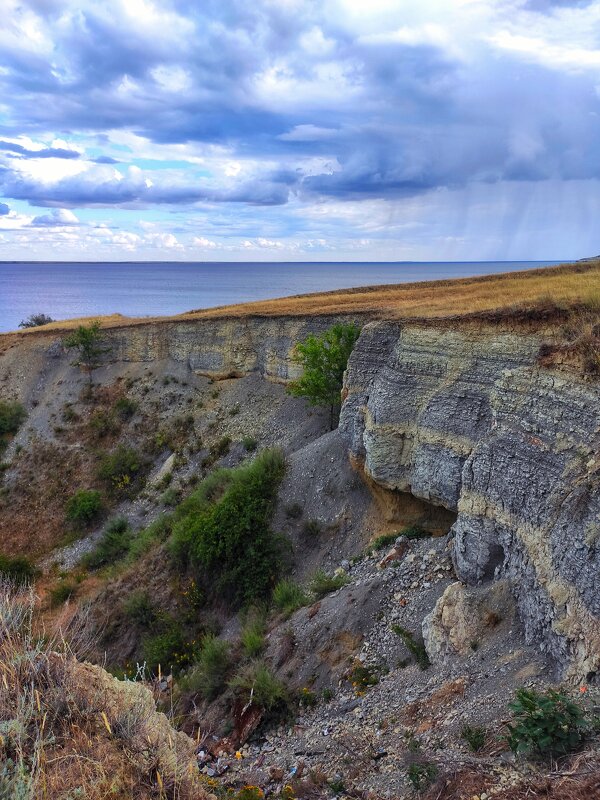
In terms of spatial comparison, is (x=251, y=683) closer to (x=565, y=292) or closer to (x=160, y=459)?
(x=565, y=292)

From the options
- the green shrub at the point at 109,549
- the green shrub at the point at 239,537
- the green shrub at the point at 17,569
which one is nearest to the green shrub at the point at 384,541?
the green shrub at the point at 239,537

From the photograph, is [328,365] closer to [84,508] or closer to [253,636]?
[253,636]

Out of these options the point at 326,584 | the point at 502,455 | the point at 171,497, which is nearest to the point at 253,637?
the point at 326,584

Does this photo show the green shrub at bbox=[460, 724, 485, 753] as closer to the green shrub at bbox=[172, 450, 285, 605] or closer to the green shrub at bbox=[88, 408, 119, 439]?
the green shrub at bbox=[172, 450, 285, 605]

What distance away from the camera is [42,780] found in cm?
716

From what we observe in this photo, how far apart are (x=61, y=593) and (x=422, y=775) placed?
20.5m

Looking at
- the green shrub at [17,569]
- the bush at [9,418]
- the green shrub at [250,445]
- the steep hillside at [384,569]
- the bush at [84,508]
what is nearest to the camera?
the steep hillside at [384,569]

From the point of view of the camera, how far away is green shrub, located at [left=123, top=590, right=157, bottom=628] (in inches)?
786

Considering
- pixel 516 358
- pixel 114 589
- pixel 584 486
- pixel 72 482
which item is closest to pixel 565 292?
pixel 516 358

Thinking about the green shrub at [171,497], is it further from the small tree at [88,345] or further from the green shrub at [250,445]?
the small tree at [88,345]

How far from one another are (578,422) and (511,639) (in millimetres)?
4366

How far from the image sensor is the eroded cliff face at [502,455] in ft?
32.3

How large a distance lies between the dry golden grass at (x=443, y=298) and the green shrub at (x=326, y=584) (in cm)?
852

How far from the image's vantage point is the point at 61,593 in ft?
81.3
